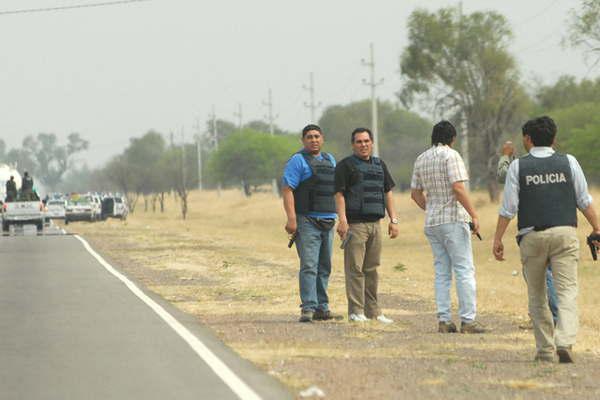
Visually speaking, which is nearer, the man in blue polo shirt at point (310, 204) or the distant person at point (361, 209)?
the distant person at point (361, 209)

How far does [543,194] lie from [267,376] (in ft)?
8.81

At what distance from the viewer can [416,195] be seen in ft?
45.1

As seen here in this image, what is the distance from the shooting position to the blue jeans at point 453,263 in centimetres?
1345

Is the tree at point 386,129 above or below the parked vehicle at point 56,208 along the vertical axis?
above

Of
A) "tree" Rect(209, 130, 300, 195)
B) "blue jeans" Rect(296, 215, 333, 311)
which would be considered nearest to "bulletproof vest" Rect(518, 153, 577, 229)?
"blue jeans" Rect(296, 215, 333, 311)

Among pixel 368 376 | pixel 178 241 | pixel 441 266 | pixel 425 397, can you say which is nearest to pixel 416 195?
pixel 441 266

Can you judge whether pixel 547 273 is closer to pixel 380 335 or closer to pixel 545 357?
pixel 545 357

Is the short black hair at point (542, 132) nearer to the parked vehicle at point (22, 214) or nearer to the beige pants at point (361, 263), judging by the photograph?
the beige pants at point (361, 263)

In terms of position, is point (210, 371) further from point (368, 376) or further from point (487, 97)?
point (487, 97)

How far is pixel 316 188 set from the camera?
1471 centimetres

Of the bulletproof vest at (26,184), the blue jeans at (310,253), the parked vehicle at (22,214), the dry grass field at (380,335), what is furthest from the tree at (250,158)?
the blue jeans at (310,253)

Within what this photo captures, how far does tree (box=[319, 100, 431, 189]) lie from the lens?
479ft

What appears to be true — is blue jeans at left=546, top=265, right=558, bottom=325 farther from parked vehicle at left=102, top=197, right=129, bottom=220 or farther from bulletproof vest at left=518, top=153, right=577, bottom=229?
parked vehicle at left=102, top=197, right=129, bottom=220

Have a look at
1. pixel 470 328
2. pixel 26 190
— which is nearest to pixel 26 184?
pixel 26 190
